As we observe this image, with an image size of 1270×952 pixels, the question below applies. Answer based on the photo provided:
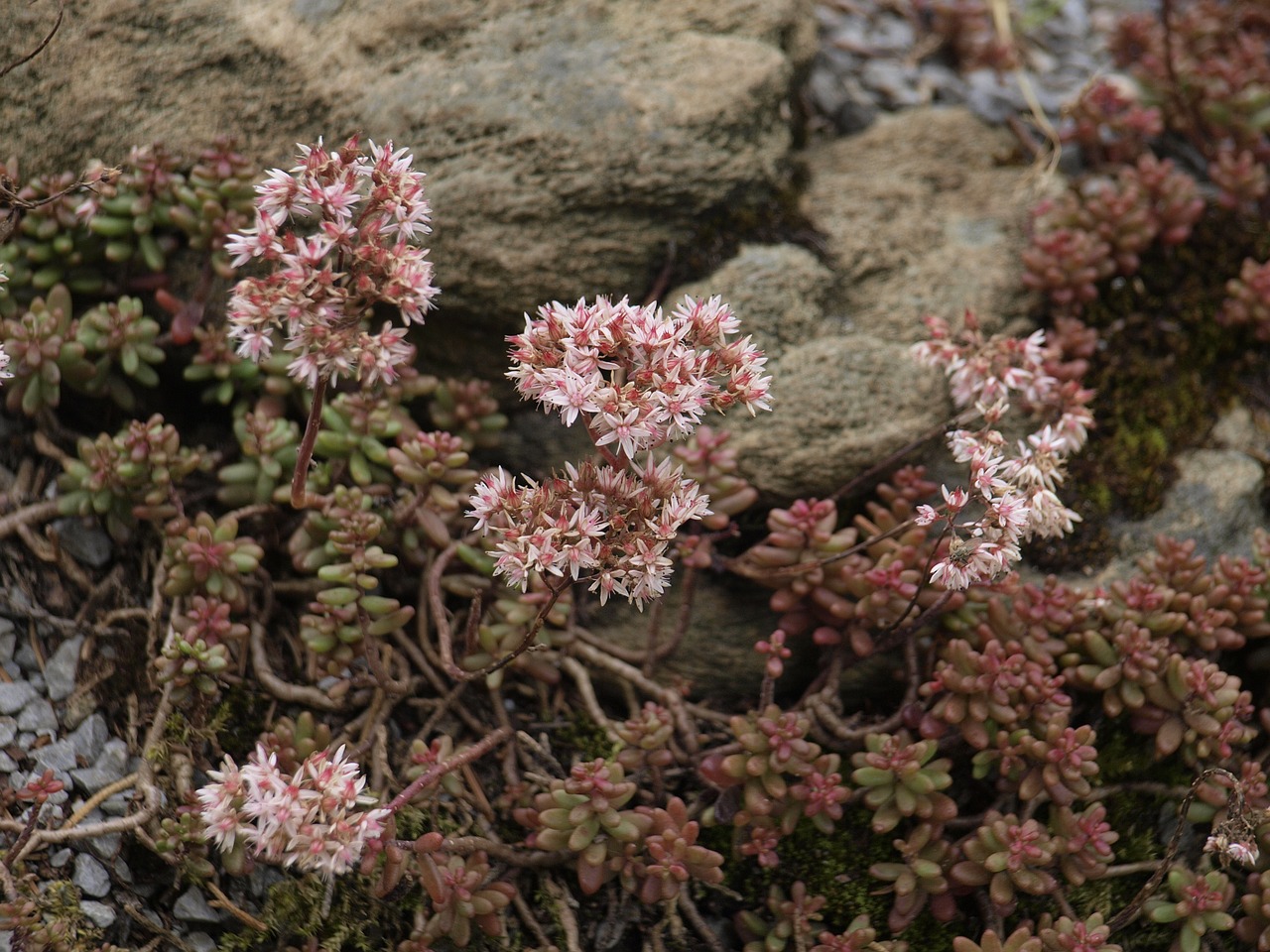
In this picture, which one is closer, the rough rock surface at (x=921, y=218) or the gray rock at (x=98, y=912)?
the gray rock at (x=98, y=912)

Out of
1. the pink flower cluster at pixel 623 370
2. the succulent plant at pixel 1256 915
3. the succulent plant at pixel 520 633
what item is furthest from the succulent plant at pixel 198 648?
the succulent plant at pixel 1256 915

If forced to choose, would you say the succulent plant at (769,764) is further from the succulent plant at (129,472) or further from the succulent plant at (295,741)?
the succulent plant at (129,472)

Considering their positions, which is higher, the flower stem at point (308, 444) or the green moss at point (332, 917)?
the flower stem at point (308, 444)

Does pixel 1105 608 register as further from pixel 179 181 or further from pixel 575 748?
pixel 179 181

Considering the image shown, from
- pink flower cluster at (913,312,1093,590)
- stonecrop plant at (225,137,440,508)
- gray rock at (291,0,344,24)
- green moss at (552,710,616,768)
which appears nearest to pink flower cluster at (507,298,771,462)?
stonecrop plant at (225,137,440,508)

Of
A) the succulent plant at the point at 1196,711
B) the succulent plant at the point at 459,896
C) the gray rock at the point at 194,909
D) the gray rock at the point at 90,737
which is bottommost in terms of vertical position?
the succulent plant at the point at 1196,711

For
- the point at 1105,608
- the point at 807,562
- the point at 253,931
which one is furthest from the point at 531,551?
the point at 1105,608

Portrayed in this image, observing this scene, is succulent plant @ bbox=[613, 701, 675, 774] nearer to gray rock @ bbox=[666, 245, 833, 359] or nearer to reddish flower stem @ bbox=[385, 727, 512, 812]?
reddish flower stem @ bbox=[385, 727, 512, 812]
